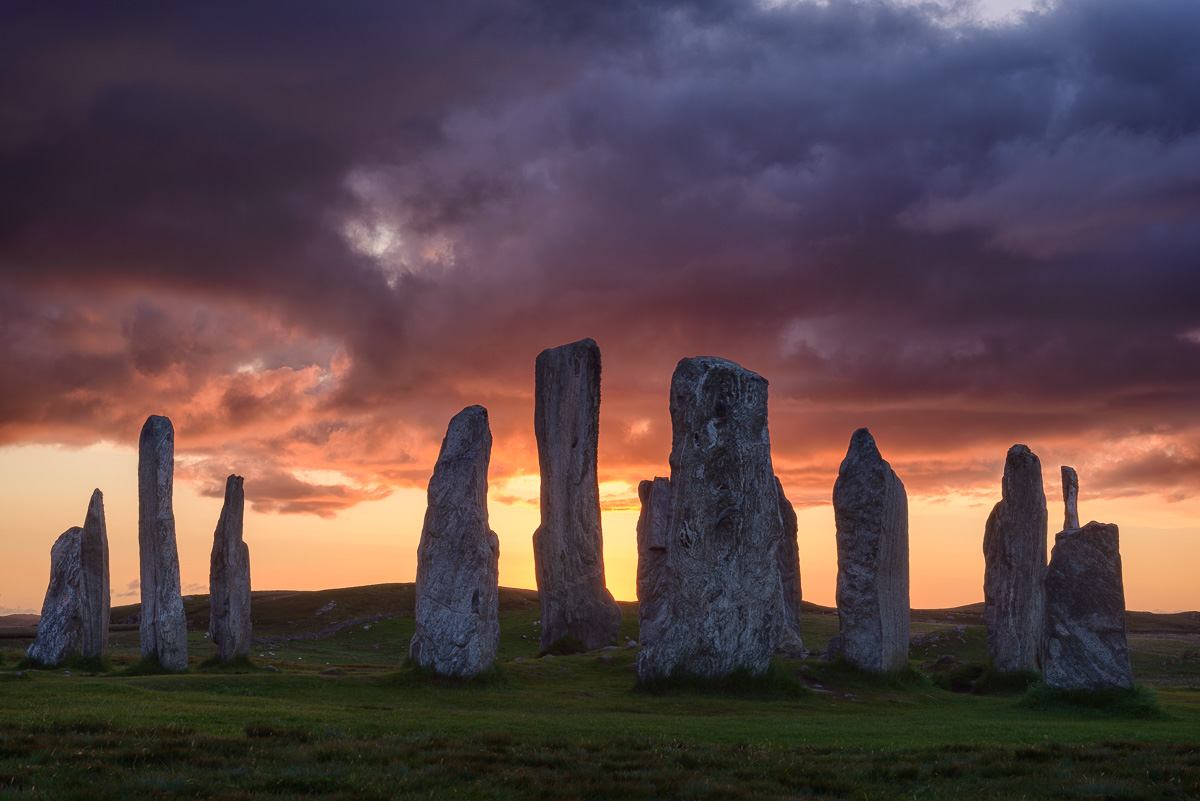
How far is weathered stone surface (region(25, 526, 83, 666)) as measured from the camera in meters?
30.3

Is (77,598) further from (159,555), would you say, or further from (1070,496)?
(1070,496)

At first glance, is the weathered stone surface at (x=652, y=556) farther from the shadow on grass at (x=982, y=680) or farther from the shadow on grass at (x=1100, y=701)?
the shadow on grass at (x=1100, y=701)

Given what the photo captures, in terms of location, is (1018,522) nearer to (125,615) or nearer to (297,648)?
(297,648)

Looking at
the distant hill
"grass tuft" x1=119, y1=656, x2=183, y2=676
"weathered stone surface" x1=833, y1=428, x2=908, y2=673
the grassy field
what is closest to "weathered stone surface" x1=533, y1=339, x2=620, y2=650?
the grassy field

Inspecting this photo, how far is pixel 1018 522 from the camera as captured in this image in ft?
100

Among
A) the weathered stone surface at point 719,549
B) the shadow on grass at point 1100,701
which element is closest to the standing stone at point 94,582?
the weathered stone surface at point 719,549

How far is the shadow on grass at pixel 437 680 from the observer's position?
2367 centimetres

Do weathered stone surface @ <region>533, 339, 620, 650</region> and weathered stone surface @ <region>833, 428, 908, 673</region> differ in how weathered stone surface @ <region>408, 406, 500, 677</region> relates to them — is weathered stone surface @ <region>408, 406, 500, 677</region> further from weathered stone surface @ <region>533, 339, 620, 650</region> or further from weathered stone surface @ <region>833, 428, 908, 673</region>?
weathered stone surface @ <region>533, 339, 620, 650</region>

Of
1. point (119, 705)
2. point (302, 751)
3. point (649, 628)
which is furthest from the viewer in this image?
point (649, 628)

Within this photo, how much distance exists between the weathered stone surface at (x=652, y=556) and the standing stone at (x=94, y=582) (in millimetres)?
18039

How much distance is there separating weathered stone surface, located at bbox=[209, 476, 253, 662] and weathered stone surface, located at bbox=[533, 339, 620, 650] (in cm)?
1112

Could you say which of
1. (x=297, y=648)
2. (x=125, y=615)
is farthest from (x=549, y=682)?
(x=125, y=615)

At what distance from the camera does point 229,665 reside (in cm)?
2934

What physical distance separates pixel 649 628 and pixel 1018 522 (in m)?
13.9
